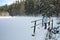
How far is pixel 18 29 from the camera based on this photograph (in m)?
1.54

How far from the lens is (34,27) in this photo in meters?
1.55

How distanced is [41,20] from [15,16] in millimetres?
230

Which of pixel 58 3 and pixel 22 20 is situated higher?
pixel 58 3

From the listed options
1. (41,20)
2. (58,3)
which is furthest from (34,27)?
(58,3)

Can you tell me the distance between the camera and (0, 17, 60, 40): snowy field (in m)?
1.52

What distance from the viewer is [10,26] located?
1.54 meters

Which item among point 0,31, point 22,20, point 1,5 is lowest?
point 0,31

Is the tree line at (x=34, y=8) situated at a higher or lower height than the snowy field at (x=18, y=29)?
higher

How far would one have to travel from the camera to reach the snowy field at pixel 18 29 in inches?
59.7

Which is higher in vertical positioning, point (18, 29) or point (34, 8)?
point (34, 8)

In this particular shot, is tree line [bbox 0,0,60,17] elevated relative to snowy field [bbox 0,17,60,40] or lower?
elevated

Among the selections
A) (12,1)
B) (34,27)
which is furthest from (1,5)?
(34,27)

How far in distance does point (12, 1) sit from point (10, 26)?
22 cm

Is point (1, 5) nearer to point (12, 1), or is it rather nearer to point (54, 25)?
point (12, 1)
